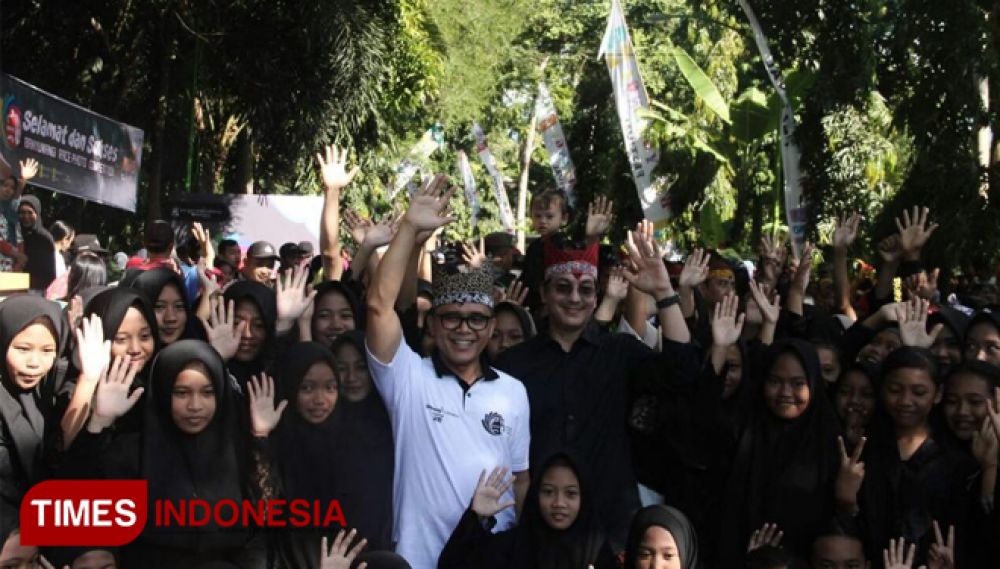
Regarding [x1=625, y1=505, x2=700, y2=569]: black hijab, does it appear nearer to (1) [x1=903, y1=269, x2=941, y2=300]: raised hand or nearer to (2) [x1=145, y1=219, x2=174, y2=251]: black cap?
(1) [x1=903, y1=269, x2=941, y2=300]: raised hand

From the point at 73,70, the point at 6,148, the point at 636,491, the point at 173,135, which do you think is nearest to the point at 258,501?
the point at 636,491

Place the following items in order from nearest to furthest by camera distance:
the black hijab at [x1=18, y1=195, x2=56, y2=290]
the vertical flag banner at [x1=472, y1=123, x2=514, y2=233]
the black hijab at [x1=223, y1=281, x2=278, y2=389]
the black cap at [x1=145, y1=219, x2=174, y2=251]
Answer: the black hijab at [x1=223, y1=281, x2=278, y2=389]
the black cap at [x1=145, y1=219, x2=174, y2=251]
the black hijab at [x1=18, y1=195, x2=56, y2=290]
the vertical flag banner at [x1=472, y1=123, x2=514, y2=233]

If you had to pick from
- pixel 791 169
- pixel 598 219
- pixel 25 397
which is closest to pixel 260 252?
pixel 598 219

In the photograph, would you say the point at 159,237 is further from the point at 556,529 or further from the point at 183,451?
the point at 556,529

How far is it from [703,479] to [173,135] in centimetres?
1454

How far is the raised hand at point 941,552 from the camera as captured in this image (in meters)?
4.77

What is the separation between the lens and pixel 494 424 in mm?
4469

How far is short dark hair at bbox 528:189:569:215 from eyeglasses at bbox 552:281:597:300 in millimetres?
2101

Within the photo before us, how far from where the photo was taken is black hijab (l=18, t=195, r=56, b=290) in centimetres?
845

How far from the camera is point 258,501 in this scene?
4.51 metres

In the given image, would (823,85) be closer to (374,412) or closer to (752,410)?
(752,410)

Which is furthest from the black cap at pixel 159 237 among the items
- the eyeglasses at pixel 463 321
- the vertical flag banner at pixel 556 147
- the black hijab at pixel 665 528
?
the vertical flag banner at pixel 556 147

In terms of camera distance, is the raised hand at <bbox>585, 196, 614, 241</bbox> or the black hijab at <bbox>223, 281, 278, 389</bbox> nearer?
the black hijab at <bbox>223, 281, 278, 389</bbox>

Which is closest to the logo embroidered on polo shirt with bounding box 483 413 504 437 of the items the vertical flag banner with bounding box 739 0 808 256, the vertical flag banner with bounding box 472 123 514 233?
the vertical flag banner with bounding box 739 0 808 256
